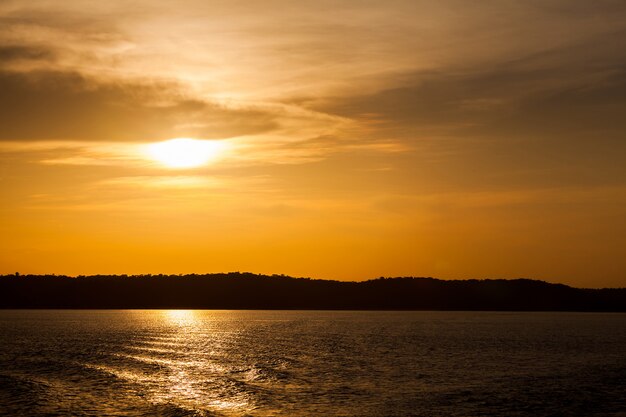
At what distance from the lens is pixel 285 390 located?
7081cm

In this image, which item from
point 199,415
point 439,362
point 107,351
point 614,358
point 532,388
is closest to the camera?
point 199,415

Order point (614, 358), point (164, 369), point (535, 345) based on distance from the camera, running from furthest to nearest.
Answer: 1. point (535, 345)
2. point (614, 358)
3. point (164, 369)

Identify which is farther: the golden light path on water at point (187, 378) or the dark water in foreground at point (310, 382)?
the golden light path on water at point (187, 378)

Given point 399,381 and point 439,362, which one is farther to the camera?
point 439,362

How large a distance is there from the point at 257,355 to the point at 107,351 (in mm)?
28262

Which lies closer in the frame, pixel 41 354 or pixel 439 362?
pixel 439 362

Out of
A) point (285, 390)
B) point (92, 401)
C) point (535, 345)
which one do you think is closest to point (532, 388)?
point (285, 390)

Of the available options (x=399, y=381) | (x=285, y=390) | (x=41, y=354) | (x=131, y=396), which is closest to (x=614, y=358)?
(x=399, y=381)

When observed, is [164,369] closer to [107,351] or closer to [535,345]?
[107,351]

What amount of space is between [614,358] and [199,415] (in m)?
83.6

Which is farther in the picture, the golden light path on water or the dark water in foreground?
the golden light path on water

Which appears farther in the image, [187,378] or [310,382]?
[187,378]

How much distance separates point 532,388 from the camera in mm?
75000

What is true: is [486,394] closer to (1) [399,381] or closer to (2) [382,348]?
(1) [399,381]
